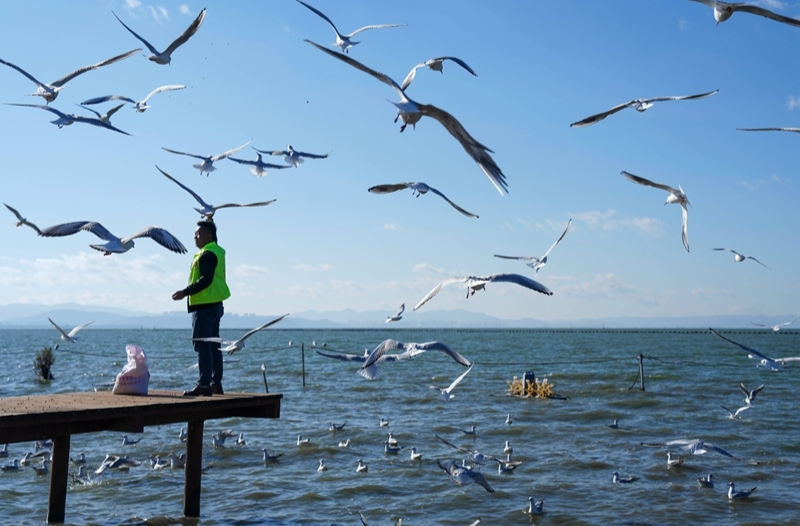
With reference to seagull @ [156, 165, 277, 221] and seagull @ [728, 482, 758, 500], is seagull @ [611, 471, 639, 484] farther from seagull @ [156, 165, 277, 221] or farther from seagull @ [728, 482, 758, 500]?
seagull @ [156, 165, 277, 221]

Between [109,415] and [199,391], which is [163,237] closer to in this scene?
[199,391]

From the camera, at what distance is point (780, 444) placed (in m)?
13.2

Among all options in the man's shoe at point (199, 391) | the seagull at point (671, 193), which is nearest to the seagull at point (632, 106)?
the seagull at point (671, 193)

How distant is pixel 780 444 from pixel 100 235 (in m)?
11.8

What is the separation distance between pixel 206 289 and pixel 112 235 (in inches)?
41.7

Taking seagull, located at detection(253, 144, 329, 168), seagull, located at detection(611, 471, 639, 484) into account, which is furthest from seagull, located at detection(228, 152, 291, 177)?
seagull, located at detection(611, 471, 639, 484)

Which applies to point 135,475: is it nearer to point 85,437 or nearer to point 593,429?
point 85,437

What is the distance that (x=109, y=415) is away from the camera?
21.6 ft

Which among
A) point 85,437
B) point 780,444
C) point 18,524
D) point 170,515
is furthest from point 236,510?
point 780,444

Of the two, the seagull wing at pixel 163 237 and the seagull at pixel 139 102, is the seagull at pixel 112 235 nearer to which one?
the seagull wing at pixel 163 237

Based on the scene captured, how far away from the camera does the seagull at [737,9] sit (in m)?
5.15

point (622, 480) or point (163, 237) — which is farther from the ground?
point (163, 237)

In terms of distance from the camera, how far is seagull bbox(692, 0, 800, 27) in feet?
16.9

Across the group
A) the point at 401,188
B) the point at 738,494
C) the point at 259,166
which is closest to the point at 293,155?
the point at 259,166
